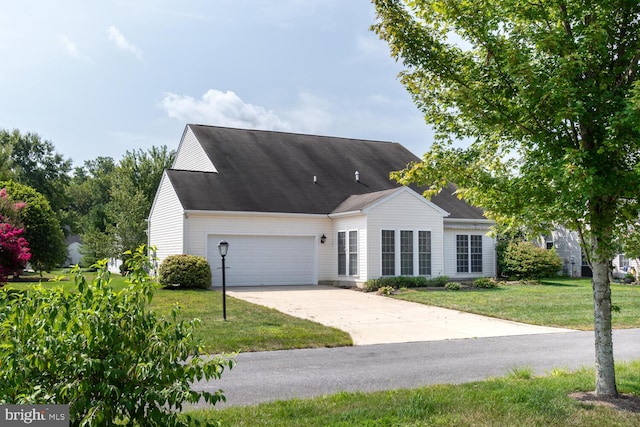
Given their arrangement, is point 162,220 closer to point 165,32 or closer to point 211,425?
point 165,32

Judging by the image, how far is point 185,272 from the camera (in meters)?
20.0

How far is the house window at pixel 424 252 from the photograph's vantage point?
895 inches

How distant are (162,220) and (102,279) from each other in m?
21.9

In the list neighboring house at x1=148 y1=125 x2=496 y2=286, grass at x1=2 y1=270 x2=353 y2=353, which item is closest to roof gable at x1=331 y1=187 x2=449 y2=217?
neighboring house at x1=148 y1=125 x2=496 y2=286

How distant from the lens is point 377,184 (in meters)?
27.0

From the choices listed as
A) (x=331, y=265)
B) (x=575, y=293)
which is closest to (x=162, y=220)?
(x=331, y=265)

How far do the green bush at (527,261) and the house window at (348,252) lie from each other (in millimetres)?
8219

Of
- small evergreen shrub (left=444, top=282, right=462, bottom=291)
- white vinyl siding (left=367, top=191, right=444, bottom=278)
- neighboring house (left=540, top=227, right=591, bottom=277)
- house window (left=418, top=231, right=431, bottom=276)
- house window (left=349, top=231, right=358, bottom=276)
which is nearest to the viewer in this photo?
white vinyl siding (left=367, top=191, right=444, bottom=278)

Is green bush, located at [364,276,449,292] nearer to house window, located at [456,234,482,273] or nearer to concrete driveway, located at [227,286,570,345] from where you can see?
concrete driveway, located at [227,286,570,345]

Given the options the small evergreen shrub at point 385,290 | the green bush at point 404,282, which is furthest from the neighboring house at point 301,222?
the small evergreen shrub at point 385,290

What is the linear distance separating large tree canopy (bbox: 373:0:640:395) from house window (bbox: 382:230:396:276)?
49.5 feet

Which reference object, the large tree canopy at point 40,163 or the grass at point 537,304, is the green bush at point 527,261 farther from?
the large tree canopy at point 40,163

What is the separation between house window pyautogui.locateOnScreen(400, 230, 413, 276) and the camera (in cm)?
2234

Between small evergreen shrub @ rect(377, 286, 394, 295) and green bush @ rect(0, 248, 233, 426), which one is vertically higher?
green bush @ rect(0, 248, 233, 426)
